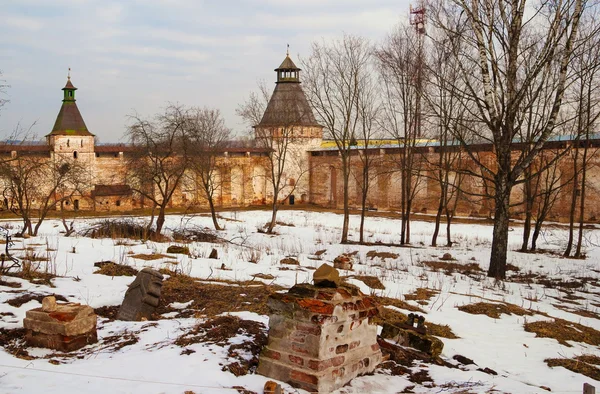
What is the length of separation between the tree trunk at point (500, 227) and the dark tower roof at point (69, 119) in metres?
32.0

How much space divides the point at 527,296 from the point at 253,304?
229 inches

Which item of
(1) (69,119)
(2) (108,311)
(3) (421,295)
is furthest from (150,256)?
(1) (69,119)

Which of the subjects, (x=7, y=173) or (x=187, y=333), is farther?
(x=7, y=173)

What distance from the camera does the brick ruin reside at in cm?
398

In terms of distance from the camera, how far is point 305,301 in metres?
4.09

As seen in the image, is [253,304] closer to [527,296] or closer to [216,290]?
[216,290]

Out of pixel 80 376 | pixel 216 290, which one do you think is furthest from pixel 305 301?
pixel 216 290

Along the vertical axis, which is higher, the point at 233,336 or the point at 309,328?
the point at 309,328

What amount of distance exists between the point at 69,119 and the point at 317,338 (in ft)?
120

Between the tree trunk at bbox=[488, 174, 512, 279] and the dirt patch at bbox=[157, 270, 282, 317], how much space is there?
5.99m

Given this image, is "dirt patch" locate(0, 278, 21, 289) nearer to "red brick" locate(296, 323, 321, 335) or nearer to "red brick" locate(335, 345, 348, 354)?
"red brick" locate(296, 323, 321, 335)

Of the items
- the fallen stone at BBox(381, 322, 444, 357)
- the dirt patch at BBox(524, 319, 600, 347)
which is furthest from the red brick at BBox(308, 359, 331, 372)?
the dirt patch at BBox(524, 319, 600, 347)

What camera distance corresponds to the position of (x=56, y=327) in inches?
179

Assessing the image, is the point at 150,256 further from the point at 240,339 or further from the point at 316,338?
the point at 316,338
